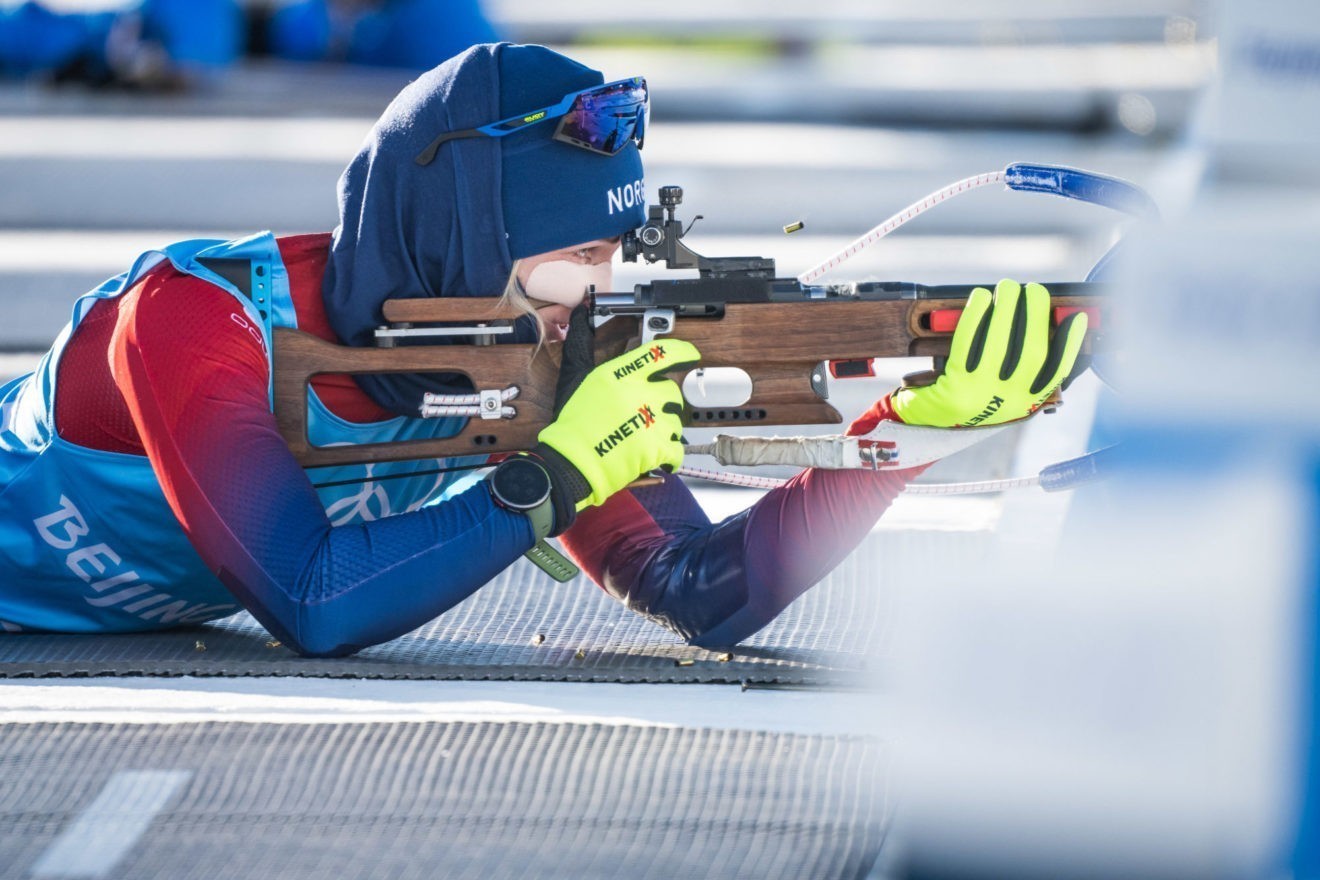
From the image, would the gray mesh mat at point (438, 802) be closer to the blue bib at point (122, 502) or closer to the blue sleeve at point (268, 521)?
the blue sleeve at point (268, 521)

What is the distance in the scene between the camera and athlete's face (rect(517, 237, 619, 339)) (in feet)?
7.09

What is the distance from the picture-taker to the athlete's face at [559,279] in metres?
2.16

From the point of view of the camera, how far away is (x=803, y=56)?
8.08 metres

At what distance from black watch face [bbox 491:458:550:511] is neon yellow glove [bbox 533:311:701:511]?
0.04m

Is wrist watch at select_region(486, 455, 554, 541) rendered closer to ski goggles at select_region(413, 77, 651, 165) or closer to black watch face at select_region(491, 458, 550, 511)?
black watch face at select_region(491, 458, 550, 511)

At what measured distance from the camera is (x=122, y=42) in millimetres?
6812

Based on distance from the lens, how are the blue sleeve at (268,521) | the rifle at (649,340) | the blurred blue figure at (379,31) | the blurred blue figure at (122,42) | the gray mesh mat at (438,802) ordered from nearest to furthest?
the gray mesh mat at (438,802) < the blue sleeve at (268,521) < the rifle at (649,340) < the blurred blue figure at (379,31) < the blurred blue figure at (122,42)

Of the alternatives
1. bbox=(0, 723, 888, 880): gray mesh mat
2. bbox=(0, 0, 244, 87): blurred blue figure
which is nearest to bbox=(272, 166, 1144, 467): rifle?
bbox=(0, 723, 888, 880): gray mesh mat

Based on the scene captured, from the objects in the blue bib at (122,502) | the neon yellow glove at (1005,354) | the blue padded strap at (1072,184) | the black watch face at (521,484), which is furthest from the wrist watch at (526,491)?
the blue padded strap at (1072,184)

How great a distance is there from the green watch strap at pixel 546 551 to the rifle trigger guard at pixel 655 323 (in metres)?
0.24

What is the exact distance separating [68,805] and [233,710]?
244mm

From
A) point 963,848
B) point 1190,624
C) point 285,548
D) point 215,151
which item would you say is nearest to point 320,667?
point 285,548

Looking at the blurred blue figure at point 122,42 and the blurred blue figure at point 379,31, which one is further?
the blurred blue figure at point 122,42

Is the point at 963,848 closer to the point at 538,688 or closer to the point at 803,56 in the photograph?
the point at 538,688
